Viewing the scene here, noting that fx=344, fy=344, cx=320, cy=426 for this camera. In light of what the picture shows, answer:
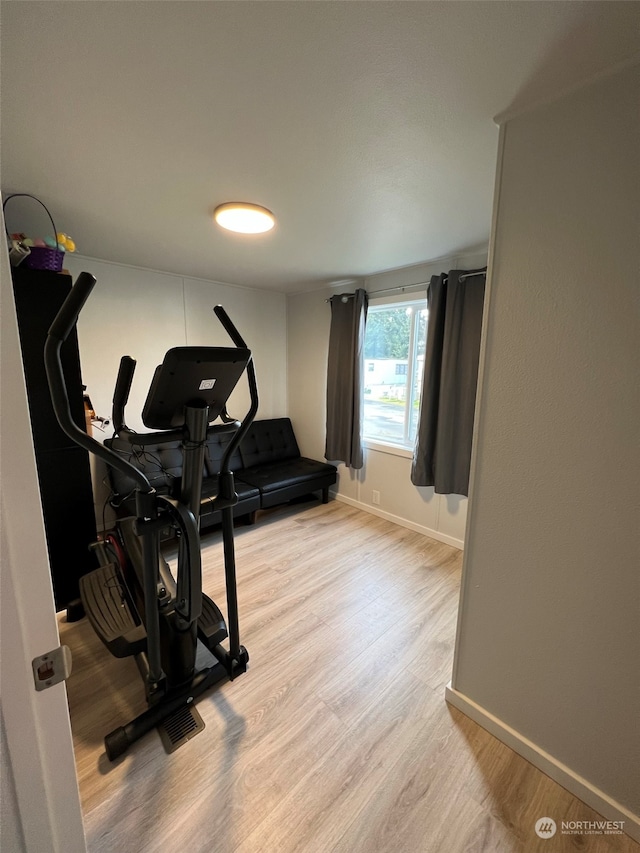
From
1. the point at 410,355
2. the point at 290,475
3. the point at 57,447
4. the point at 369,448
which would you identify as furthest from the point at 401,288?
the point at 57,447

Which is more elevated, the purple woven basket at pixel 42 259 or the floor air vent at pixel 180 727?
the purple woven basket at pixel 42 259

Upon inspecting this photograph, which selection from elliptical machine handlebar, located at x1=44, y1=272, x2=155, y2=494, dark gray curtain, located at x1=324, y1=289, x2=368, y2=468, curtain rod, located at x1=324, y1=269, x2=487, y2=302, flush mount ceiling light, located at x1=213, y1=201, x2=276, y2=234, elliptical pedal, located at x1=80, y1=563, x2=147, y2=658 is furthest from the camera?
dark gray curtain, located at x1=324, y1=289, x2=368, y2=468

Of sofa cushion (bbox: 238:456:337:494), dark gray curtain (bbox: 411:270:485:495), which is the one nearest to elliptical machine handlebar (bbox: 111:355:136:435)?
sofa cushion (bbox: 238:456:337:494)

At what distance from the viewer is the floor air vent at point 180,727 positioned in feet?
A: 4.50

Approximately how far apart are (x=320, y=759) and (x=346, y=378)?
9.09 feet

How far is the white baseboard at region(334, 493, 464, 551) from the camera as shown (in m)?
2.95

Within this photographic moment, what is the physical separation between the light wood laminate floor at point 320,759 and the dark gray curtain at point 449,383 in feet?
3.49

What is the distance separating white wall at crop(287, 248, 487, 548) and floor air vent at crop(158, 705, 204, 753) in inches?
88.0

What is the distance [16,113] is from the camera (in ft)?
3.70

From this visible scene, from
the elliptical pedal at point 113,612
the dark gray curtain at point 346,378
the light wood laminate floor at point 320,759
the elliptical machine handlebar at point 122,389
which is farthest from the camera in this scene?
the dark gray curtain at point 346,378

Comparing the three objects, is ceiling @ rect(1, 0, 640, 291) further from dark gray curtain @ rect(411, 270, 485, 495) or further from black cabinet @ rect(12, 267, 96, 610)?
dark gray curtain @ rect(411, 270, 485, 495)

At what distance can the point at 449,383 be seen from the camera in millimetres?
2682
